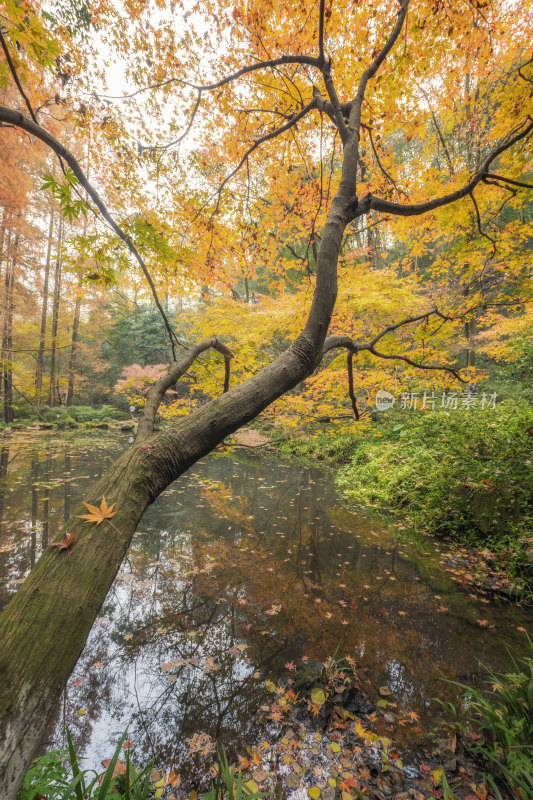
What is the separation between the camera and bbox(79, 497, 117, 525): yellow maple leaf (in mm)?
1052

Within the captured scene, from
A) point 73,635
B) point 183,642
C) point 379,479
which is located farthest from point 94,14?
point 379,479

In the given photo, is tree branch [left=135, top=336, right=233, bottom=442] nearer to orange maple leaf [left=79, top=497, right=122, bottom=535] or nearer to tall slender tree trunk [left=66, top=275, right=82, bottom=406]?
orange maple leaf [left=79, top=497, right=122, bottom=535]

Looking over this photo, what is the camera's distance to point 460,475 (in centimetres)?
543

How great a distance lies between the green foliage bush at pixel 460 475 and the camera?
14.6 feet

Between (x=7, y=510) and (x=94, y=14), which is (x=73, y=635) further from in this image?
(x=7, y=510)

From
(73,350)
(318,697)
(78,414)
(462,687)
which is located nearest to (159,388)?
(318,697)

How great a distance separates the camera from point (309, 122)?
3.60 metres

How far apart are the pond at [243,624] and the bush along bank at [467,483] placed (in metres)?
0.61

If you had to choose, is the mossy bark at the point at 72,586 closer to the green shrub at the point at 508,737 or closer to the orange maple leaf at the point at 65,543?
the orange maple leaf at the point at 65,543

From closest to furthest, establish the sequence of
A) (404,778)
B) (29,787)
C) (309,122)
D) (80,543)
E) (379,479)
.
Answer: (80,543)
(29,787)
(404,778)
(309,122)
(379,479)

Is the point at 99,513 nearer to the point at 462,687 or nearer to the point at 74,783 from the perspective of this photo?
the point at 74,783

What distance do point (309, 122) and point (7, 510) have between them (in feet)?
25.5

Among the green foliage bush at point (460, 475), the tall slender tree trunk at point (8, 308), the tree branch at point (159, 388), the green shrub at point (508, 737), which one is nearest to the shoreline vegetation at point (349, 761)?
the green shrub at point (508, 737)

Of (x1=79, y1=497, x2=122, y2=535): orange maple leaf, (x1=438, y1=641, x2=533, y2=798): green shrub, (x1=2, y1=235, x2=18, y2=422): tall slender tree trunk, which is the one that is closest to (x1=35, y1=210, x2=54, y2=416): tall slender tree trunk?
(x1=2, y1=235, x2=18, y2=422): tall slender tree trunk
